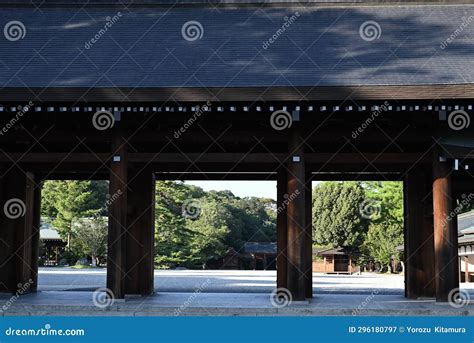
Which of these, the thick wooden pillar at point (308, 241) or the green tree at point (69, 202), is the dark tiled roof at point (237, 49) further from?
the green tree at point (69, 202)

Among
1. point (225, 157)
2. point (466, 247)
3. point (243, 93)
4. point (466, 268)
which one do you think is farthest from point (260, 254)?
point (243, 93)

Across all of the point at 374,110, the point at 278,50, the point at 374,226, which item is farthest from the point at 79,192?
the point at 374,110

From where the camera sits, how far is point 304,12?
1297 centimetres

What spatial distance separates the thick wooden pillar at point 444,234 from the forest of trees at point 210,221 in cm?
2486

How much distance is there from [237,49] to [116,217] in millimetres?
4103

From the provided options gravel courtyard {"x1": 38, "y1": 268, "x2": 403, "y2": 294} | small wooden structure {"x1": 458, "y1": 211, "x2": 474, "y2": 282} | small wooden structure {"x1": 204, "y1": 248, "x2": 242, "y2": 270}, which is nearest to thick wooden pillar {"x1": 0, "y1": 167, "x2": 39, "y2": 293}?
gravel courtyard {"x1": 38, "y1": 268, "x2": 403, "y2": 294}

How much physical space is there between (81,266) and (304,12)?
976 inches

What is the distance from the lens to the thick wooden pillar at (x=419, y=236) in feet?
37.8

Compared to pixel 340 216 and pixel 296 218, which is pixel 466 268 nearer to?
pixel 340 216

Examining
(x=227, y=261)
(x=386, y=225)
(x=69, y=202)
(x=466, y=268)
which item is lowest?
(x=227, y=261)

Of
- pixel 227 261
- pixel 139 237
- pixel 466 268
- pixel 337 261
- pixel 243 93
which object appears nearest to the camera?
pixel 243 93

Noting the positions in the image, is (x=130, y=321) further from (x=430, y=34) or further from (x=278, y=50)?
(x=430, y=34)

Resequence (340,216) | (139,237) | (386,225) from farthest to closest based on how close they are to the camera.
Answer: (340,216)
(386,225)
(139,237)

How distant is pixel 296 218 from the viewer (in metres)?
9.59
